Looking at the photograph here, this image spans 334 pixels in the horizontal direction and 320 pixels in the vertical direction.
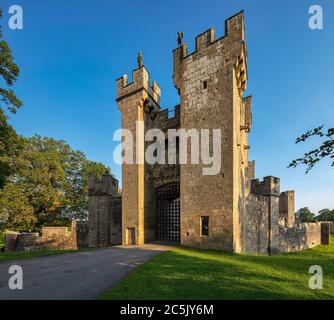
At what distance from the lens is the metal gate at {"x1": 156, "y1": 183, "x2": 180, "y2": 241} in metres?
16.7

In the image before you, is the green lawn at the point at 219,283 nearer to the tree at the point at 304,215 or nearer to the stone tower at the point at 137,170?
the stone tower at the point at 137,170

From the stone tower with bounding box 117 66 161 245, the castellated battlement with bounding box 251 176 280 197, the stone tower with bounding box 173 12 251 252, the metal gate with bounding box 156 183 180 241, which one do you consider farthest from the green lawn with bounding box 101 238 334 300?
the castellated battlement with bounding box 251 176 280 197

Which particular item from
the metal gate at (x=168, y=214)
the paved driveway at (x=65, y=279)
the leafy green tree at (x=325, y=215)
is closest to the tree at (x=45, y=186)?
the metal gate at (x=168, y=214)

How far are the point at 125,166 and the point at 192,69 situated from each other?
768 cm

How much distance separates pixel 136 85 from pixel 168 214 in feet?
31.1

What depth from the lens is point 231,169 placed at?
12.0 metres

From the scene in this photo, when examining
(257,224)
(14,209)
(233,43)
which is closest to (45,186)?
(14,209)

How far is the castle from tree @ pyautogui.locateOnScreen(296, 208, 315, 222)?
48.5 meters

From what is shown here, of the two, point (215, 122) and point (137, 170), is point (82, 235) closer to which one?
point (137, 170)

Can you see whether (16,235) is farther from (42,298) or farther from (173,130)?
(42,298)

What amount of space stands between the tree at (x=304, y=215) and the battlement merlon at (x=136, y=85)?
6144cm

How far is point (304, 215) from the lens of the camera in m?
64.2

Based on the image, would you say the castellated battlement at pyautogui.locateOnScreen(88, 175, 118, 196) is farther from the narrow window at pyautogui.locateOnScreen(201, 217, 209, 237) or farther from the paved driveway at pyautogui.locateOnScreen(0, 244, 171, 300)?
the paved driveway at pyautogui.locateOnScreen(0, 244, 171, 300)

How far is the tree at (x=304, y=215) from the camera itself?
62.0 metres
